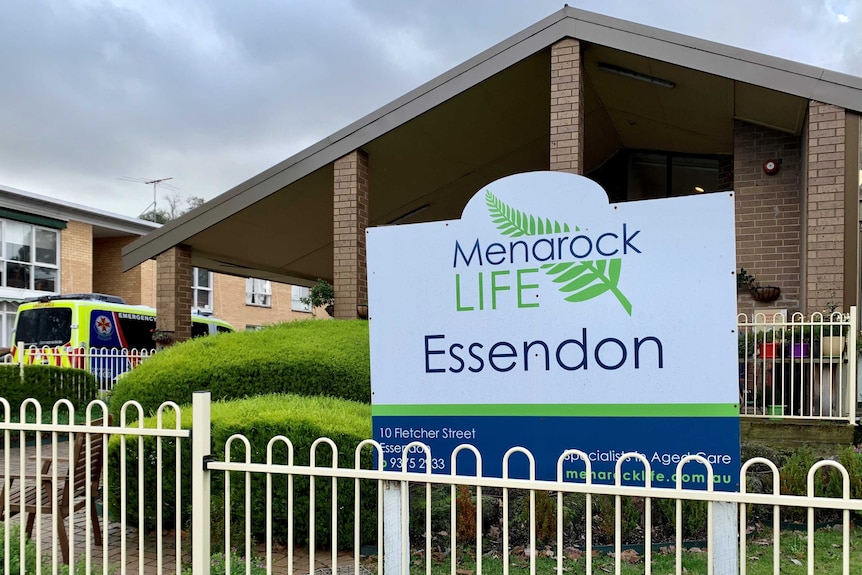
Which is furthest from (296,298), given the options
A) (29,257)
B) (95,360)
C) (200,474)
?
(200,474)

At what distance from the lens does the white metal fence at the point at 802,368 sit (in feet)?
21.4

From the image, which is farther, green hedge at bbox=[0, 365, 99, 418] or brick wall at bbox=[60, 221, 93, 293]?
brick wall at bbox=[60, 221, 93, 293]

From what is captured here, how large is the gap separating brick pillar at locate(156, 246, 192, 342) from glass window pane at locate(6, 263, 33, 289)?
12.5 metres

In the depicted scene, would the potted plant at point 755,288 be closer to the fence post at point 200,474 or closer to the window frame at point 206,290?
the fence post at point 200,474

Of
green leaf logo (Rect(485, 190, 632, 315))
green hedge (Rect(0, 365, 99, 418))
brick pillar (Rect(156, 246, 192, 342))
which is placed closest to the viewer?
green leaf logo (Rect(485, 190, 632, 315))

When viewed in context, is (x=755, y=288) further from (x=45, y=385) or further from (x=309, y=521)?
(x=45, y=385)

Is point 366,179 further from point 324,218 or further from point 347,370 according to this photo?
point 347,370

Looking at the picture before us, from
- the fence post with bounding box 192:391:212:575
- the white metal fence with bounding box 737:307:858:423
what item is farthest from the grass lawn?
the white metal fence with bounding box 737:307:858:423

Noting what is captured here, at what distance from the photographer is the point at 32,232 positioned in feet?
67.3

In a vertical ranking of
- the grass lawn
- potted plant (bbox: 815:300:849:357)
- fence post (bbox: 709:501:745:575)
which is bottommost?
the grass lawn

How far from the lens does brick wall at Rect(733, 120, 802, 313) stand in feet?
28.7

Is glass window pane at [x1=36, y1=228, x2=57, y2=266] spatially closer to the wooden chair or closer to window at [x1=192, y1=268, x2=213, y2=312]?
window at [x1=192, y1=268, x2=213, y2=312]

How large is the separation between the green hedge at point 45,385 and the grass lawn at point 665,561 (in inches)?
Answer: 331

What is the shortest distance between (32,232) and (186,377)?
57.8 feet
